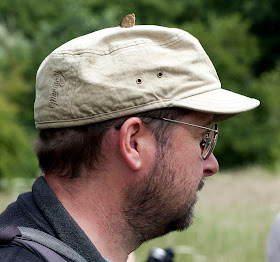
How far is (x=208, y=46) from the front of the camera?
2423 centimetres

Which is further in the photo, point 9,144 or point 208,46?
point 208,46

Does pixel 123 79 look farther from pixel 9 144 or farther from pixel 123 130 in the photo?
pixel 9 144

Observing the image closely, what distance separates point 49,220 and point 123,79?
0.46 m

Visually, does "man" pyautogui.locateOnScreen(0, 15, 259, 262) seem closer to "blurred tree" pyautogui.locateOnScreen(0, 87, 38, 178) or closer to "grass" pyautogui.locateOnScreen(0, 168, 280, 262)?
"grass" pyautogui.locateOnScreen(0, 168, 280, 262)

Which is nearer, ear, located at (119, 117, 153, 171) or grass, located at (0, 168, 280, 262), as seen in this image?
ear, located at (119, 117, 153, 171)

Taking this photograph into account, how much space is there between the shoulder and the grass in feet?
14.2

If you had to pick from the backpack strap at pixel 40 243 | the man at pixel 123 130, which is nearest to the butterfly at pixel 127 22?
the man at pixel 123 130

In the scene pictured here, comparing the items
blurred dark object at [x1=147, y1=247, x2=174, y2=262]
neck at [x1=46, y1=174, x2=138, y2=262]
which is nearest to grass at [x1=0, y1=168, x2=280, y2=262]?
blurred dark object at [x1=147, y1=247, x2=174, y2=262]

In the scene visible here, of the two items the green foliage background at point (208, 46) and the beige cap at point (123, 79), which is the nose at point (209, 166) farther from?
the green foliage background at point (208, 46)

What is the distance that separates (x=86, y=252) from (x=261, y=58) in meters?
30.7

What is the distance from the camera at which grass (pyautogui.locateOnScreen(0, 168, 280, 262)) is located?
6117 mm

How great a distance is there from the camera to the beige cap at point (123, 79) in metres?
1.74

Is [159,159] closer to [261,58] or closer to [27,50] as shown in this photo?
[27,50]

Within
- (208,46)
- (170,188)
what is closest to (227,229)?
(170,188)
